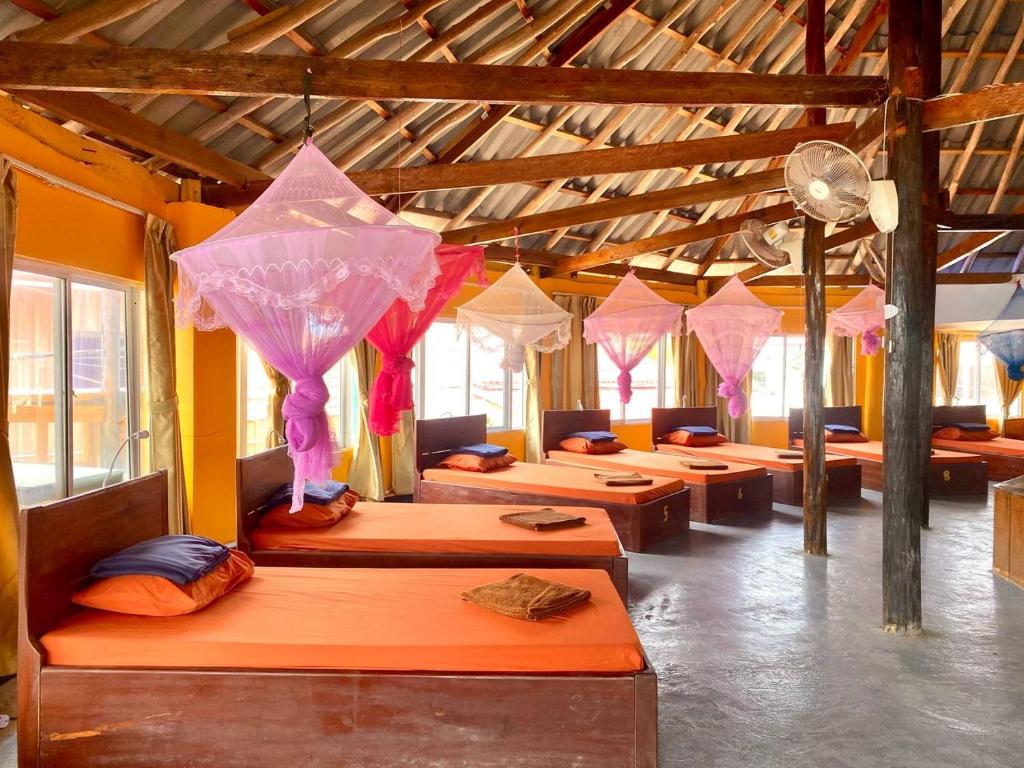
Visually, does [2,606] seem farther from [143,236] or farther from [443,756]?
[143,236]

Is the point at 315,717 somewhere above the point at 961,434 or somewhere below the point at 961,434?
below

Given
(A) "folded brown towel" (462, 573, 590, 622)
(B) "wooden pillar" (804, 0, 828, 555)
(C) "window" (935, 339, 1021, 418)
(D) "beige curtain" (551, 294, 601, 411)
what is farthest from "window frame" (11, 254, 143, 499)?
(C) "window" (935, 339, 1021, 418)

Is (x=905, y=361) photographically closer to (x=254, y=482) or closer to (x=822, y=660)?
(x=822, y=660)

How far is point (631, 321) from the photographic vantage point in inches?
256

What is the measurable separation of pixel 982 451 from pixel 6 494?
30.6ft

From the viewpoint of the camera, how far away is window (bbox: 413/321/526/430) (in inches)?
327

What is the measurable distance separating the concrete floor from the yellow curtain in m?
7.38

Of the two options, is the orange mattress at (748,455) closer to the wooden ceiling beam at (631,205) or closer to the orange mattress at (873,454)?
the orange mattress at (873,454)

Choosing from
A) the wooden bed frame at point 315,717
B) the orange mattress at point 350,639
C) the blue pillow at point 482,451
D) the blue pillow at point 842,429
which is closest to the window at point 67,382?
the orange mattress at point 350,639

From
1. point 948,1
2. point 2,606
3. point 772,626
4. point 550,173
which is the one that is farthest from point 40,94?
point 948,1

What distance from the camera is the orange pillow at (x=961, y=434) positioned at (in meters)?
8.92

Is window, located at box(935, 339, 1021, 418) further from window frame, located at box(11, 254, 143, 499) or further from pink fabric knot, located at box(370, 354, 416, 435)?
window frame, located at box(11, 254, 143, 499)

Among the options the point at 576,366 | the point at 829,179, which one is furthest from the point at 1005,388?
the point at 829,179

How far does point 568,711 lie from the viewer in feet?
8.11
